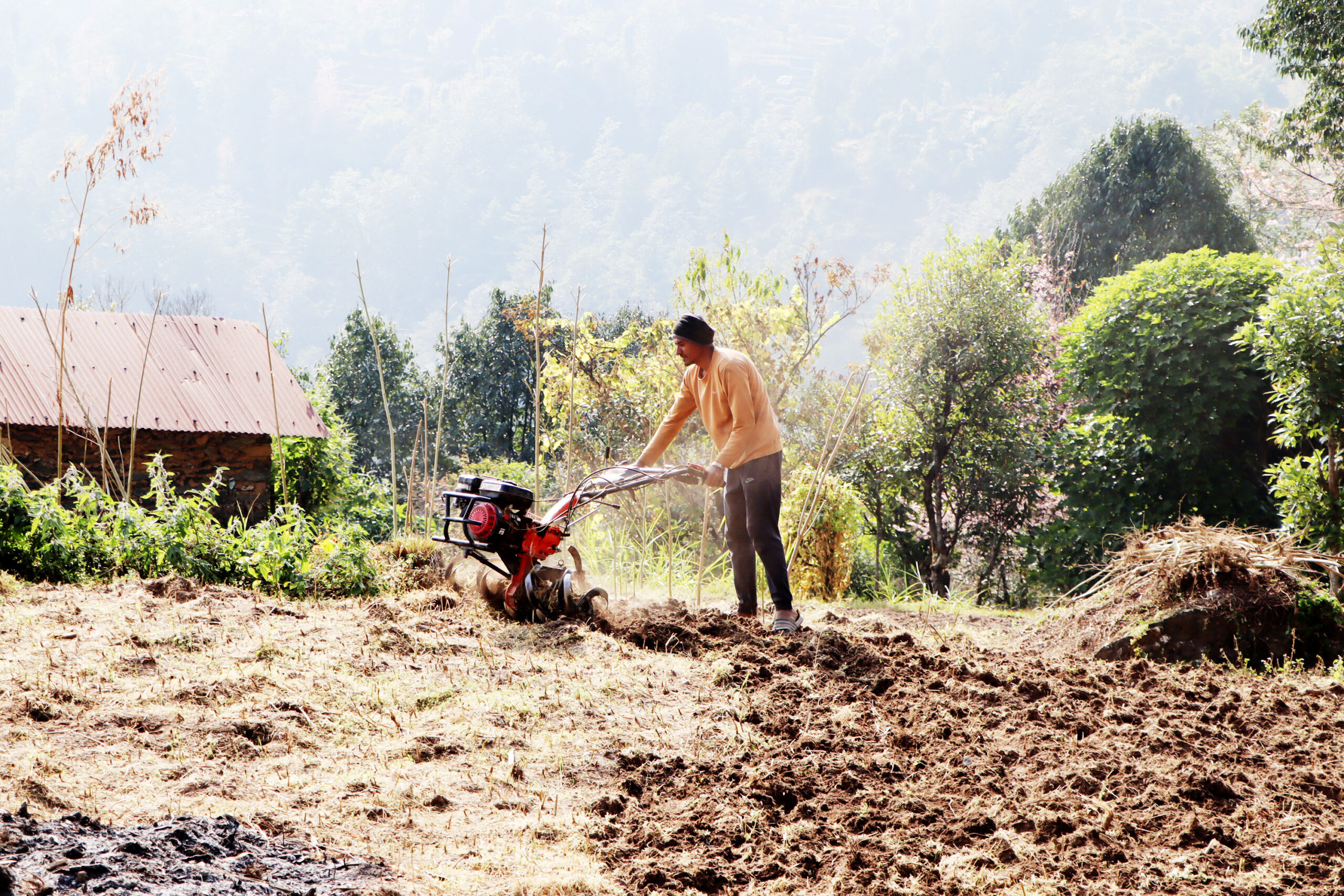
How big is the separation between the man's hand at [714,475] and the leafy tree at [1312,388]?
328cm

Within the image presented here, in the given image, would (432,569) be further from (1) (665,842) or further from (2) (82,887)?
(2) (82,887)

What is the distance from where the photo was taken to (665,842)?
101 inches

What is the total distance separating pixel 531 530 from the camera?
4.80 meters

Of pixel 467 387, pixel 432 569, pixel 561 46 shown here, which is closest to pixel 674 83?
pixel 561 46

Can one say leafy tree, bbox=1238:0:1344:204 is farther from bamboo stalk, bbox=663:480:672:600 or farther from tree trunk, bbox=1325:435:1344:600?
bamboo stalk, bbox=663:480:672:600

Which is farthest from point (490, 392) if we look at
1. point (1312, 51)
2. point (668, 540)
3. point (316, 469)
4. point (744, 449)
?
point (744, 449)

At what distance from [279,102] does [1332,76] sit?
9144cm

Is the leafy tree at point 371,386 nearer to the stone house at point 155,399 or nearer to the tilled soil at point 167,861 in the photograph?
the stone house at point 155,399

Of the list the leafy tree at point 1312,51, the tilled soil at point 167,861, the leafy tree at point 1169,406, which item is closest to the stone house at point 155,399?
the leafy tree at point 1169,406

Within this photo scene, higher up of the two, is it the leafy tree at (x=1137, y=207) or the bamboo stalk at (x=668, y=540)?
the leafy tree at (x=1137, y=207)

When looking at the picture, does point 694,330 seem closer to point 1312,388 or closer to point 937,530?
point 1312,388

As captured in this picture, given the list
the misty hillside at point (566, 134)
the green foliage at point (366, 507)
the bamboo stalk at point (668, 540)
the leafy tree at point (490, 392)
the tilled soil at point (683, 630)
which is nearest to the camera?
the tilled soil at point (683, 630)

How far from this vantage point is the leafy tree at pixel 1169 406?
7566mm

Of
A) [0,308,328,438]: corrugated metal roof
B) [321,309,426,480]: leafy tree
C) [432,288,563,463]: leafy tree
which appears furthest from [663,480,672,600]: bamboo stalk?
[321,309,426,480]: leafy tree
